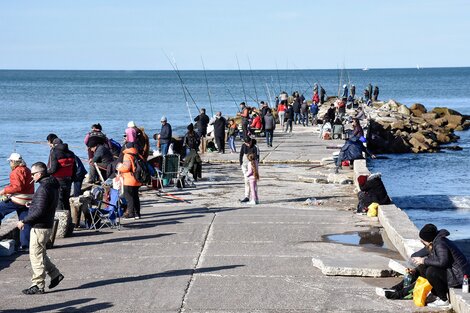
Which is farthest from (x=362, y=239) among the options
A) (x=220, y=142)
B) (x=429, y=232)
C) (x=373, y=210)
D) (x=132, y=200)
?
(x=220, y=142)

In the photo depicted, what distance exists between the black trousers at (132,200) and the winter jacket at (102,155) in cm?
353

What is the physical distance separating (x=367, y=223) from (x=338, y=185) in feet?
18.4

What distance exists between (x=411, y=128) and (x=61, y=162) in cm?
3702

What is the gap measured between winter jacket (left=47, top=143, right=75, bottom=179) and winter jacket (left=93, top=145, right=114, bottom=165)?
428 cm

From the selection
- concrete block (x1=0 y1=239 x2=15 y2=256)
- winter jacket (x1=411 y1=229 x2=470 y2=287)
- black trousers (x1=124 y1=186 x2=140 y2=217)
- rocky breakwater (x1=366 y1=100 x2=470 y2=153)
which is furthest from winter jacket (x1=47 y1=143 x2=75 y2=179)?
rocky breakwater (x1=366 y1=100 x2=470 y2=153)

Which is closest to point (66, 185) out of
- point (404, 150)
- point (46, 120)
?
point (404, 150)

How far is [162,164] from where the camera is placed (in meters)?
21.2

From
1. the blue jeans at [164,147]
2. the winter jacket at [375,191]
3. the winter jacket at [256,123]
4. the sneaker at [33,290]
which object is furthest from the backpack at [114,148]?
the winter jacket at [256,123]

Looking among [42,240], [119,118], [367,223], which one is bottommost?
[119,118]

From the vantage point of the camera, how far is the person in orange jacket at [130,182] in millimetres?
16156

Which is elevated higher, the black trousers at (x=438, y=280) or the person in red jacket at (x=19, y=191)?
the person in red jacket at (x=19, y=191)

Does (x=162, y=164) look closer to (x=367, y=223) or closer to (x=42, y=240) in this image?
(x=367, y=223)

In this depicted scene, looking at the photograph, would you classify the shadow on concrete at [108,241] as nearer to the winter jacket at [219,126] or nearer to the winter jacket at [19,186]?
the winter jacket at [19,186]

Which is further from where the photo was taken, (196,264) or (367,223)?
(367,223)
